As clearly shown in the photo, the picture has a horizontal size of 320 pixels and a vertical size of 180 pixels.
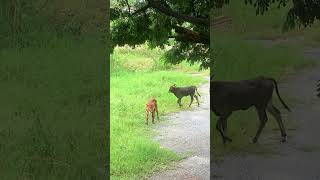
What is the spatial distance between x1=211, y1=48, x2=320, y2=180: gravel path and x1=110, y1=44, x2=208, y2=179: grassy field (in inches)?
95.9

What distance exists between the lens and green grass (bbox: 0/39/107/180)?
274cm

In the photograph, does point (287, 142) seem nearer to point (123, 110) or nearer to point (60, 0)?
point (60, 0)

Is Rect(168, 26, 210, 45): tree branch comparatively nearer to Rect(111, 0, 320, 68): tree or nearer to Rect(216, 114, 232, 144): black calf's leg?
Rect(111, 0, 320, 68): tree

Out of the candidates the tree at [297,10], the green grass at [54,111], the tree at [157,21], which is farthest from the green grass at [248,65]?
the green grass at [54,111]

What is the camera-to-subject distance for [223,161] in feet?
8.99

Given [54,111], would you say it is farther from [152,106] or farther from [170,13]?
[152,106]

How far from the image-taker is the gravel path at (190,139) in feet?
16.2

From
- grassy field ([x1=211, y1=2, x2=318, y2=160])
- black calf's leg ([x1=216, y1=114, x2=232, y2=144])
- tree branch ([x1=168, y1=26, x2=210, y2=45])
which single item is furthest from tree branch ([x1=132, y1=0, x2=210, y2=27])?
black calf's leg ([x1=216, y1=114, x2=232, y2=144])

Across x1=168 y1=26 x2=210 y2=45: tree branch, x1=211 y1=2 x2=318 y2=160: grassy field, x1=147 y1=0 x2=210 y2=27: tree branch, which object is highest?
x1=147 y1=0 x2=210 y2=27: tree branch

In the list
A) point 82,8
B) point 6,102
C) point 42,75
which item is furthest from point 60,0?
point 6,102

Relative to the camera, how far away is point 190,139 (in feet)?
18.5

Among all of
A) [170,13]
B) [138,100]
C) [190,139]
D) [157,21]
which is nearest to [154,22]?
[157,21]

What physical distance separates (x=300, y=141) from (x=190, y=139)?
302 cm

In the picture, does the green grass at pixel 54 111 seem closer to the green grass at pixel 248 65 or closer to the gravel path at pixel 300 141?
the green grass at pixel 248 65
